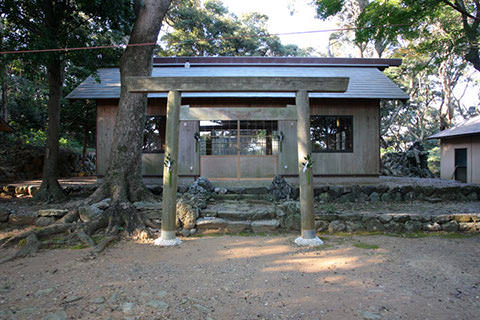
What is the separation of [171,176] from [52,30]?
6.28 meters

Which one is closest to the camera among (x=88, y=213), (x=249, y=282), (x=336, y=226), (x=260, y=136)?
(x=249, y=282)

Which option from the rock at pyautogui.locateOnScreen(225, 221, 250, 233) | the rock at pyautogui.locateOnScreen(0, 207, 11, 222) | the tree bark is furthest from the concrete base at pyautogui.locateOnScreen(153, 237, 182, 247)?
the rock at pyautogui.locateOnScreen(0, 207, 11, 222)

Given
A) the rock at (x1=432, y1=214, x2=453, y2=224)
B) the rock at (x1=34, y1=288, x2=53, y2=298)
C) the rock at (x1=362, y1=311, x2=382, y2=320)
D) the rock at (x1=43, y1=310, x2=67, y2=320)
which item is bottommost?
the rock at (x1=362, y1=311, x2=382, y2=320)

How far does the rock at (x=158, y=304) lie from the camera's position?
2.99 metres

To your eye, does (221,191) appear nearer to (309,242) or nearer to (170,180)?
(170,180)

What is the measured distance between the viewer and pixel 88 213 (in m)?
5.98

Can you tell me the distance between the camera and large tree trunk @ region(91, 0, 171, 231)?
6910 mm

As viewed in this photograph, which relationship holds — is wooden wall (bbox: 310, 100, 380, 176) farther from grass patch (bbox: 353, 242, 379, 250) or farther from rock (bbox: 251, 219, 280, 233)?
grass patch (bbox: 353, 242, 379, 250)

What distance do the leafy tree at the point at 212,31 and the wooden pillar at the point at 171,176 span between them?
736 inches

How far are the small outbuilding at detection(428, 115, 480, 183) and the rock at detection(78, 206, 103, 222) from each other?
13.9 metres

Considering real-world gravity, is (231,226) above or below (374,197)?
below

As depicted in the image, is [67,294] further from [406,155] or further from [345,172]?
[406,155]

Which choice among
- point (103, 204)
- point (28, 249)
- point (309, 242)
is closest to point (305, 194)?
point (309, 242)

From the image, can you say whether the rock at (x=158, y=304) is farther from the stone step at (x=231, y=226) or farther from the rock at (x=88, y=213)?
the rock at (x=88, y=213)
